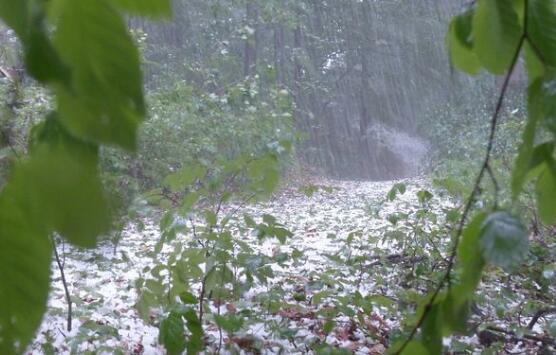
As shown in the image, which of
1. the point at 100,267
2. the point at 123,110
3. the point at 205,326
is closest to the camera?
the point at 123,110

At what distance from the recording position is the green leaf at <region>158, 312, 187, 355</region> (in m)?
1.23

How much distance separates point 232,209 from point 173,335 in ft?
5.32

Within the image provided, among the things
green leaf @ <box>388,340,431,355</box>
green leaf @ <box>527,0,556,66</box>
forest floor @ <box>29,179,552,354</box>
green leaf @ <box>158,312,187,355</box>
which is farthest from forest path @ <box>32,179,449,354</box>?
green leaf @ <box>527,0,556,66</box>

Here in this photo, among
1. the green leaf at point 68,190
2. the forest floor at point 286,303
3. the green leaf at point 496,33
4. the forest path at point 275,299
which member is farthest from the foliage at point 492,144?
the forest floor at point 286,303

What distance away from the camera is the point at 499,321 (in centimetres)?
200

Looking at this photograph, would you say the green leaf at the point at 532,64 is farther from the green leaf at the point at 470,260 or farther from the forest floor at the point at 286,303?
the forest floor at the point at 286,303

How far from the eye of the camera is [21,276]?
8.6 inches

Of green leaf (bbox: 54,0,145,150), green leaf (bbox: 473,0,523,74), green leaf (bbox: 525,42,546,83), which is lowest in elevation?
green leaf (bbox: 54,0,145,150)

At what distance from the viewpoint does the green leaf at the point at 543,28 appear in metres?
0.38

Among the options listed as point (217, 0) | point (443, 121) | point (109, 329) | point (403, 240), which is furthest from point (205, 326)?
point (443, 121)

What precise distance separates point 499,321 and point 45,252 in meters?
2.09

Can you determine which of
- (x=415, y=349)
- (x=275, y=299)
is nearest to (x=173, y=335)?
(x=275, y=299)

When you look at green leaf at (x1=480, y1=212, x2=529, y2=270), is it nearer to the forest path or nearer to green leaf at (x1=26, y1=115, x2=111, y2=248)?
green leaf at (x1=26, y1=115, x2=111, y2=248)

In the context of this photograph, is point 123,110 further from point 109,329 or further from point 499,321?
point 499,321
